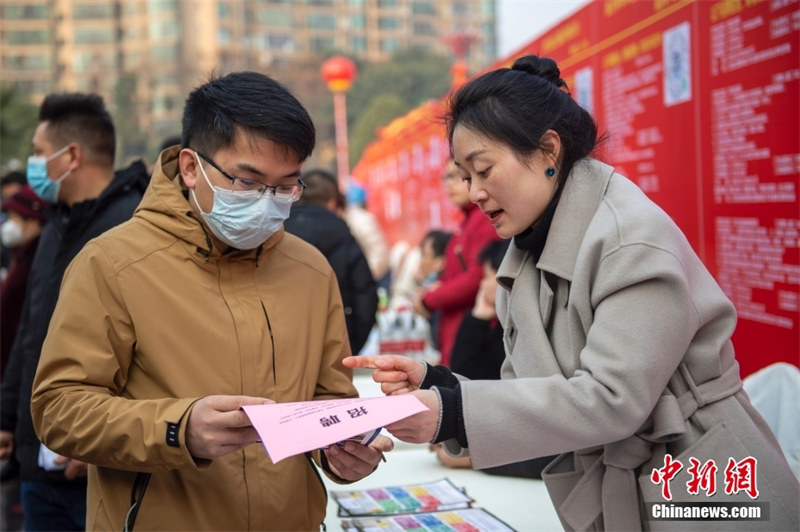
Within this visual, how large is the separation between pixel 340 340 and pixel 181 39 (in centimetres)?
4656

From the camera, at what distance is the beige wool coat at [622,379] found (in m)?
1.40

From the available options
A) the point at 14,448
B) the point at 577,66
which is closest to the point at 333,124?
the point at 577,66

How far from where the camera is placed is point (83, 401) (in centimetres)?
159

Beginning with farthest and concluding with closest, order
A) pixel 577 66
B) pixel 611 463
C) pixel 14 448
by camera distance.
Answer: pixel 577 66, pixel 14 448, pixel 611 463

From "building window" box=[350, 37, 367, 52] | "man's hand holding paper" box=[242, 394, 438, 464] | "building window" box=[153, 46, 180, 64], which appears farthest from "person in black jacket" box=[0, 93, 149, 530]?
"building window" box=[350, 37, 367, 52]

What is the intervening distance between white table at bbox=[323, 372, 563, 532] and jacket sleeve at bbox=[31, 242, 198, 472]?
0.96 m

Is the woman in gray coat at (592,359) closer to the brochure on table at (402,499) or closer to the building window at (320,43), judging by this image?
the brochure on table at (402,499)

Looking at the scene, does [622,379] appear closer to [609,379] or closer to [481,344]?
[609,379]

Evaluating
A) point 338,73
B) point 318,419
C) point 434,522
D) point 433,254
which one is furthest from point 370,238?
point 338,73

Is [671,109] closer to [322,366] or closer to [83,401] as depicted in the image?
[322,366]

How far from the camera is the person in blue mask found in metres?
1.58

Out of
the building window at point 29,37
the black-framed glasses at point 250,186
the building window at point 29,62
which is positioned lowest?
the black-framed glasses at point 250,186

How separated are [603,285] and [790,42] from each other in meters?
1.88

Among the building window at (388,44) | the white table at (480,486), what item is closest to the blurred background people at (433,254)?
the white table at (480,486)
